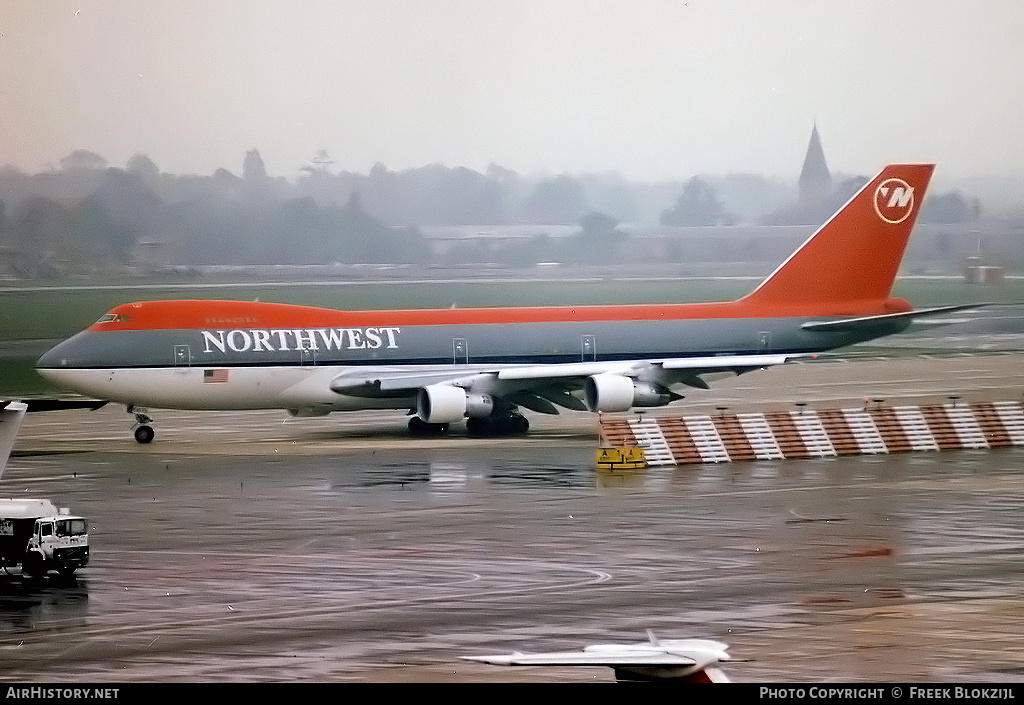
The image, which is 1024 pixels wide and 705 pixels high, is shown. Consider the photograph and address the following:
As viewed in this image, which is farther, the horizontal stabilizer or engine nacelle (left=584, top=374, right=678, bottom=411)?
the horizontal stabilizer

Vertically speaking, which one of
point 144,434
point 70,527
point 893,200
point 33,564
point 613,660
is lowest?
point 33,564

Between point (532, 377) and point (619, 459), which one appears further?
point (532, 377)

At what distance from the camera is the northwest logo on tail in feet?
141

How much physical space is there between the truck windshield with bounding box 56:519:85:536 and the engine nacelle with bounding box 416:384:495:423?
16.8 meters

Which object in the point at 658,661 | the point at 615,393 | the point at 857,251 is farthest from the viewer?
the point at 857,251

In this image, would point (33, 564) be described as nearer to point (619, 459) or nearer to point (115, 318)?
point (619, 459)

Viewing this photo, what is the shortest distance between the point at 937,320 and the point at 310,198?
18.7m

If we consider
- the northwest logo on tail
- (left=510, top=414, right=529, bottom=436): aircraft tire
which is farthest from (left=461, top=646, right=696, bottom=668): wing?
the northwest logo on tail

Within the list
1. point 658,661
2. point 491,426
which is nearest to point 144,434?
point 491,426

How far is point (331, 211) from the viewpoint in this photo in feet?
168

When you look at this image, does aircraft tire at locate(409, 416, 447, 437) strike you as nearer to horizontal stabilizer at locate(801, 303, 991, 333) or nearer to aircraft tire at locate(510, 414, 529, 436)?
aircraft tire at locate(510, 414, 529, 436)

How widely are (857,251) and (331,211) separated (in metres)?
16.3

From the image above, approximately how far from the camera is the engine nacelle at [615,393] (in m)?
36.6

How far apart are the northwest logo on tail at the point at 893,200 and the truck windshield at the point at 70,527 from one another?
1075 inches
